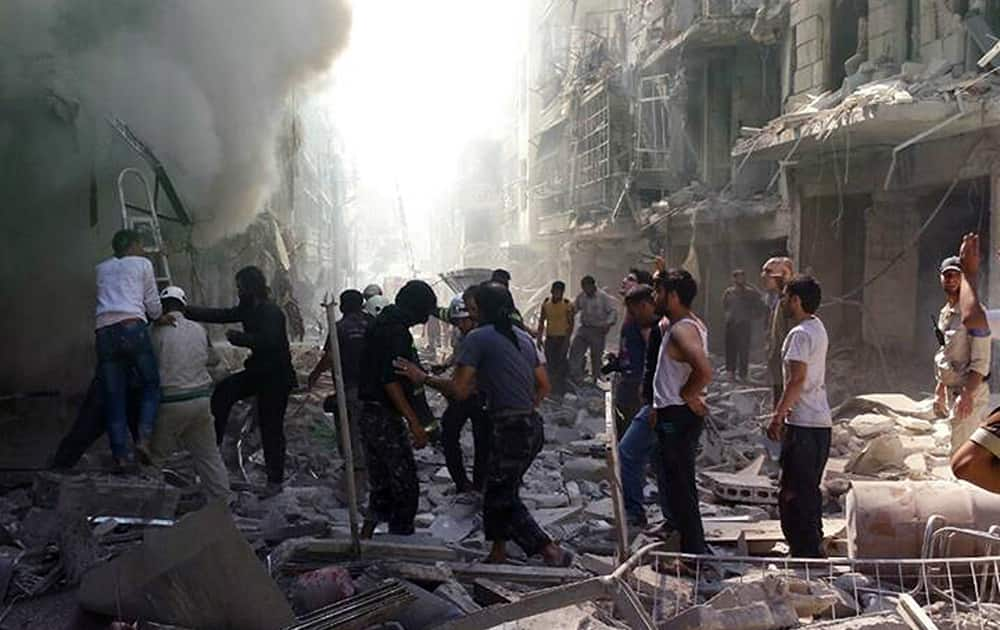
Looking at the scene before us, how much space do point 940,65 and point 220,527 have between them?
34.3ft

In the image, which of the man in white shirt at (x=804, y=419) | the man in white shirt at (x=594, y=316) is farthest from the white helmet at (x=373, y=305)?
the man in white shirt at (x=594, y=316)

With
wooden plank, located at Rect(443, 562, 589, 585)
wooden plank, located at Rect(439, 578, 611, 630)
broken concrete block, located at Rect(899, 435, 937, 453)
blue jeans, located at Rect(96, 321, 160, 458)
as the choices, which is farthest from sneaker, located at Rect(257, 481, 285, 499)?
broken concrete block, located at Rect(899, 435, 937, 453)

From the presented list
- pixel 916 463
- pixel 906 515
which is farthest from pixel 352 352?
pixel 916 463

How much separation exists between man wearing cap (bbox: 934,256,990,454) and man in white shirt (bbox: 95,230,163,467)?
4821mm

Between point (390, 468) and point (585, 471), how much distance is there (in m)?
2.96

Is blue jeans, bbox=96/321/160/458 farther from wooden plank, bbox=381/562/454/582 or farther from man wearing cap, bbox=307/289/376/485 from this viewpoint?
wooden plank, bbox=381/562/454/582

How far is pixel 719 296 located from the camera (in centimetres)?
1864

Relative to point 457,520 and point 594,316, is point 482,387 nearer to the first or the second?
point 457,520

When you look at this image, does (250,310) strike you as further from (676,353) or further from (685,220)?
(685,220)

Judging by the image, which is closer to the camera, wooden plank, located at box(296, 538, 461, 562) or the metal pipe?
the metal pipe

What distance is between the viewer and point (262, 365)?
6.02m

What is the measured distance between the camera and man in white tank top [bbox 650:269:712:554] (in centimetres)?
459

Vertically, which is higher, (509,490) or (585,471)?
(509,490)

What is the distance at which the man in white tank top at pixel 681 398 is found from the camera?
459 centimetres
